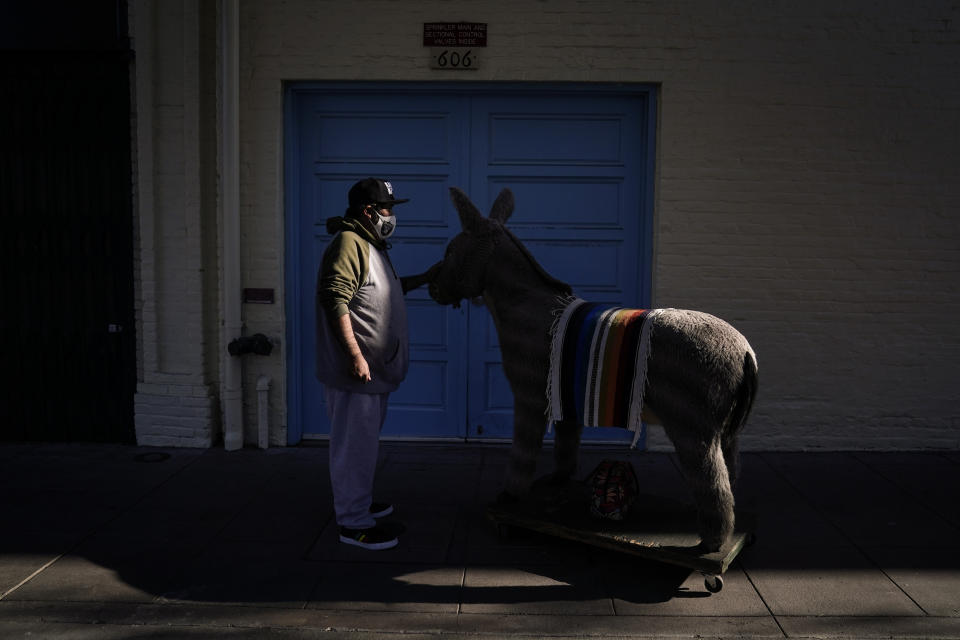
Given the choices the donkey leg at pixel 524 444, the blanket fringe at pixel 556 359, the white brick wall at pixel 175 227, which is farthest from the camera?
the white brick wall at pixel 175 227

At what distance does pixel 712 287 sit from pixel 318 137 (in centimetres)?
326

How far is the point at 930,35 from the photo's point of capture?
6234mm

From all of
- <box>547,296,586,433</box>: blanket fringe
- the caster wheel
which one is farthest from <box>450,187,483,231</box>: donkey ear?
the caster wheel

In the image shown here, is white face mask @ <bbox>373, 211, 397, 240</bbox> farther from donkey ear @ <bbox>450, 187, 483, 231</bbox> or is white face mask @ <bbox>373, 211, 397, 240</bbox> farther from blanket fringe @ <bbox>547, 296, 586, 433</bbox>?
blanket fringe @ <bbox>547, 296, 586, 433</bbox>

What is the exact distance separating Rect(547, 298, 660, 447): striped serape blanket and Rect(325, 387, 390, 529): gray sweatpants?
97 centimetres

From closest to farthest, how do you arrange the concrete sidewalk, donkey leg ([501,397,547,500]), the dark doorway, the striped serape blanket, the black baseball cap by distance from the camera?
the concrete sidewalk < the striped serape blanket < donkey leg ([501,397,547,500]) < the black baseball cap < the dark doorway

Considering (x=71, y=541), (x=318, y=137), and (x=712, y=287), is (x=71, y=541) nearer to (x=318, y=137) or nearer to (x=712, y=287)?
(x=318, y=137)

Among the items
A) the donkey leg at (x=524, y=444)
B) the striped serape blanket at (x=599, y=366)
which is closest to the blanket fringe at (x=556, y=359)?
the striped serape blanket at (x=599, y=366)

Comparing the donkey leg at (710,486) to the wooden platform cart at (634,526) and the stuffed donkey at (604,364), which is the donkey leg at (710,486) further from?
the wooden platform cart at (634,526)

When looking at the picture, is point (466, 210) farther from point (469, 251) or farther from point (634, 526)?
point (634, 526)

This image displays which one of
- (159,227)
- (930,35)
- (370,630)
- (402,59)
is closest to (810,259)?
(930,35)

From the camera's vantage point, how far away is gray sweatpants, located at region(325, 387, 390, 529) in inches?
175

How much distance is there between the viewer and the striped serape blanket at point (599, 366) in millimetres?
3972

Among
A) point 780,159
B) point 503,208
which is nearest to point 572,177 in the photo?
point 780,159
